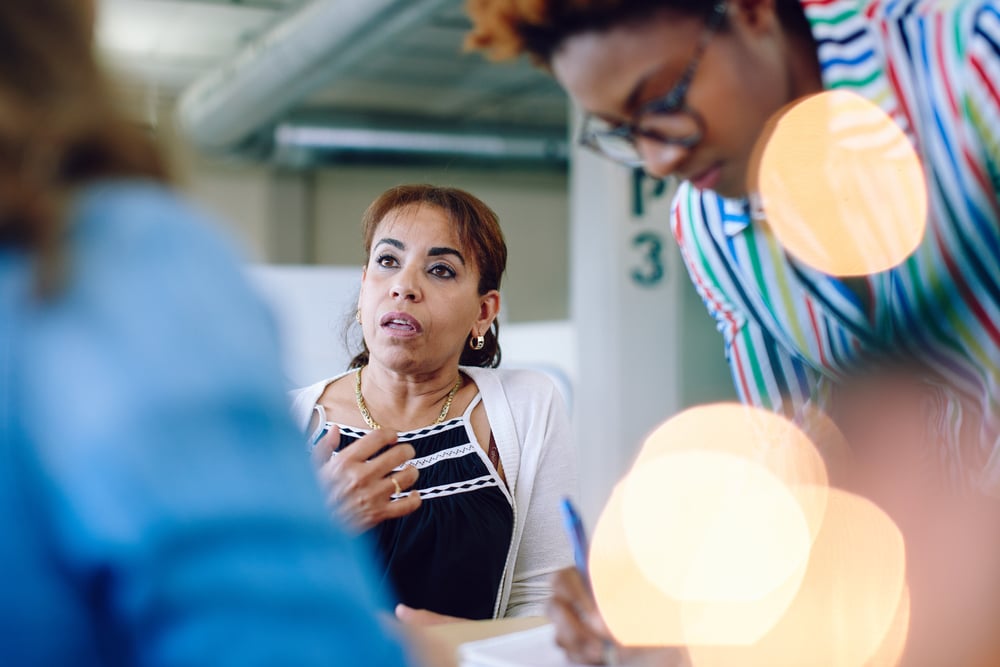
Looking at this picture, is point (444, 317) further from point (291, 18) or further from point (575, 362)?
point (291, 18)

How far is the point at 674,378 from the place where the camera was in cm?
527

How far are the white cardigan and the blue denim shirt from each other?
1.43m

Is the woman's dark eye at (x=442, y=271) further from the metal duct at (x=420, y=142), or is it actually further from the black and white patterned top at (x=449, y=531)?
the metal duct at (x=420, y=142)

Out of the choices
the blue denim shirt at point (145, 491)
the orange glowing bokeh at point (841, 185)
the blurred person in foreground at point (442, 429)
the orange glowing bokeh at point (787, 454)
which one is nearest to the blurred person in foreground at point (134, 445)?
the blue denim shirt at point (145, 491)

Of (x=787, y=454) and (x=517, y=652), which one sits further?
(x=787, y=454)

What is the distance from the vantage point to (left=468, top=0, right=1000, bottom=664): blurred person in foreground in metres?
1.10

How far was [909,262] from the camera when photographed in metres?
1.22

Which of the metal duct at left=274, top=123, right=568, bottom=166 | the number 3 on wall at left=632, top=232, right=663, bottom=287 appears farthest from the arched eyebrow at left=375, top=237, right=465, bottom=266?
the metal duct at left=274, top=123, right=568, bottom=166

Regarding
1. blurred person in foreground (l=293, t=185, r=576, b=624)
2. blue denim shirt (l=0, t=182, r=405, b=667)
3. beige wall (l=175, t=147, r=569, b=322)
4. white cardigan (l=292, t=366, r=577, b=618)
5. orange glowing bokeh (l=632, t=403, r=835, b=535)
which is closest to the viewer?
blue denim shirt (l=0, t=182, r=405, b=667)

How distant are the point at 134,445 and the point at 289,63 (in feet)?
19.9

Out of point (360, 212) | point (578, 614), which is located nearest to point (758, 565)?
point (578, 614)

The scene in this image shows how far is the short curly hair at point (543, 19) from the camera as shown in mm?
1063

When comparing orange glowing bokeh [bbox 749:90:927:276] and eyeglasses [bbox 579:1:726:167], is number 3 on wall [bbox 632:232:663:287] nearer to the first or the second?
orange glowing bokeh [bbox 749:90:927:276]

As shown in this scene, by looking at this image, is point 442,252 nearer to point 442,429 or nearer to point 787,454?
point 442,429
